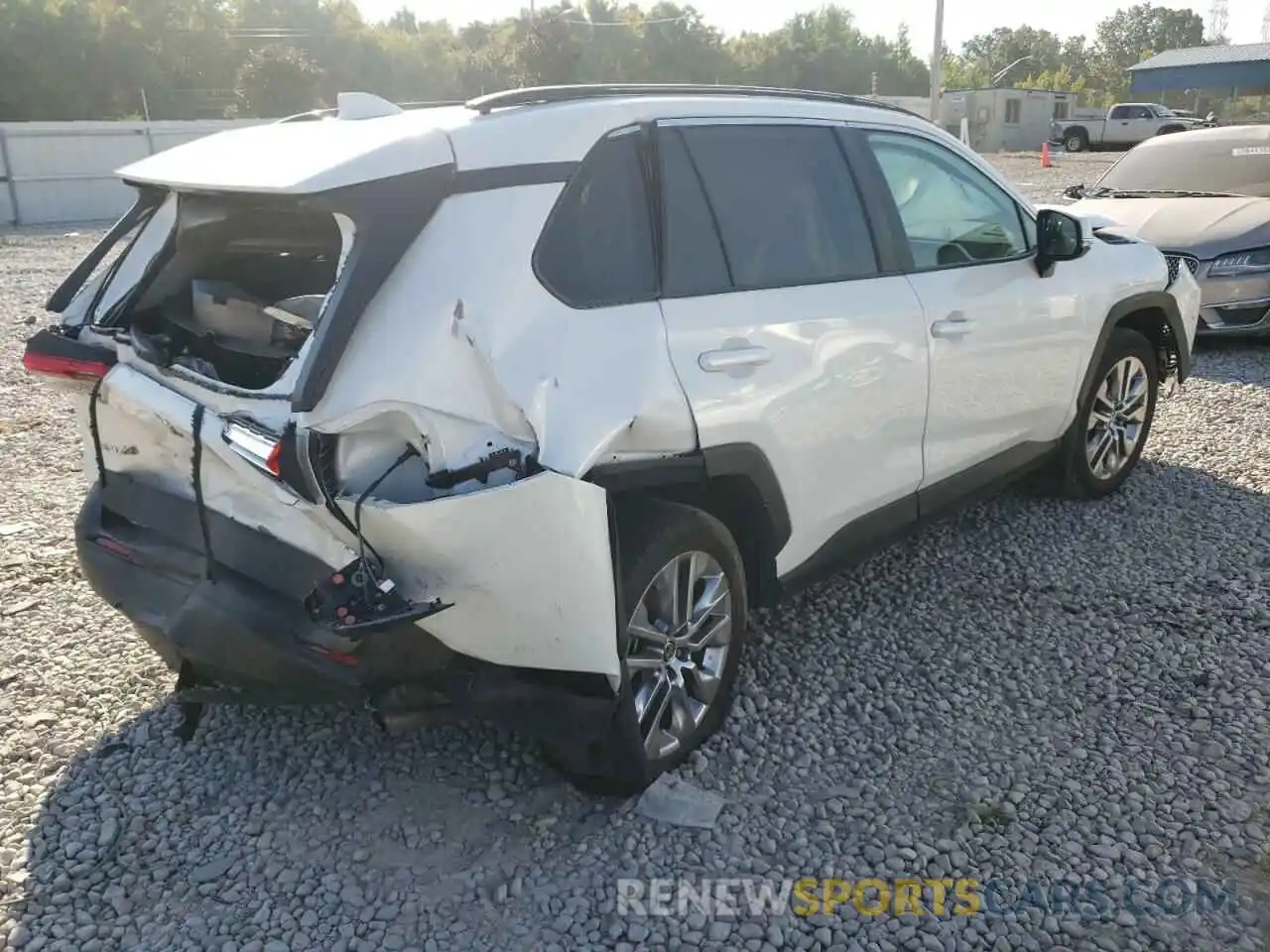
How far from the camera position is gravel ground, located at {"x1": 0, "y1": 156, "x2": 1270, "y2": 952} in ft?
9.06

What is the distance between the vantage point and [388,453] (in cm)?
268

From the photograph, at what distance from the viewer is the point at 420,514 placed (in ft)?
8.41

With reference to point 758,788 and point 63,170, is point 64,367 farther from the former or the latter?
point 63,170

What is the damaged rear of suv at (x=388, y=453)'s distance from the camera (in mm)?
2613

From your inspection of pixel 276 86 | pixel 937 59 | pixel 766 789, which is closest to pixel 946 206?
pixel 766 789

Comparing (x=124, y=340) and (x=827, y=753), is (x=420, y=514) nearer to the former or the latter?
(x=124, y=340)

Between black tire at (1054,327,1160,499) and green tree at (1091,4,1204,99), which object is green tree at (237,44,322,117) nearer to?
black tire at (1054,327,1160,499)

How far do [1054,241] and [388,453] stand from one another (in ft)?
10.2

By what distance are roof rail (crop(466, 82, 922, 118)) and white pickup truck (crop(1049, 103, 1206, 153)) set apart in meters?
42.3

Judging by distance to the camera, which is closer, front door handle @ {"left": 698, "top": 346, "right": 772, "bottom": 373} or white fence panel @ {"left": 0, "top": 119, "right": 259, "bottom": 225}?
front door handle @ {"left": 698, "top": 346, "right": 772, "bottom": 373}

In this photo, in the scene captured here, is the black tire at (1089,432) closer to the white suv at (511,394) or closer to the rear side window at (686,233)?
the white suv at (511,394)

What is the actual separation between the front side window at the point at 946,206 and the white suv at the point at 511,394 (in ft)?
0.12

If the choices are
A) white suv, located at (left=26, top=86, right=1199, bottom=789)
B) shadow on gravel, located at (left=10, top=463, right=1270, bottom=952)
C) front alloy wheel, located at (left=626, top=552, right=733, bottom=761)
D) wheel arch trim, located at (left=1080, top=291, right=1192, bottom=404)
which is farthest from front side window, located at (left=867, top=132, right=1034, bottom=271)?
front alloy wheel, located at (left=626, top=552, right=733, bottom=761)

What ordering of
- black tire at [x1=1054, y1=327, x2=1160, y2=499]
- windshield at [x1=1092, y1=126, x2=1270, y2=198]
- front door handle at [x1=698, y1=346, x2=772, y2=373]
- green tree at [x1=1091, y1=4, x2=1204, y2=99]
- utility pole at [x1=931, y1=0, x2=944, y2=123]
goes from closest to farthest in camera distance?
front door handle at [x1=698, y1=346, x2=772, y2=373] → black tire at [x1=1054, y1=327, x2=1160, y2=499] → windshield at [x1=1092, y1=126, x2=1270, y2=198] → utility pole at [x1=931, y1=0, x2=944, y2=123] → green tree at [x1=1091, y1=4, x2=1204, y2=99]
